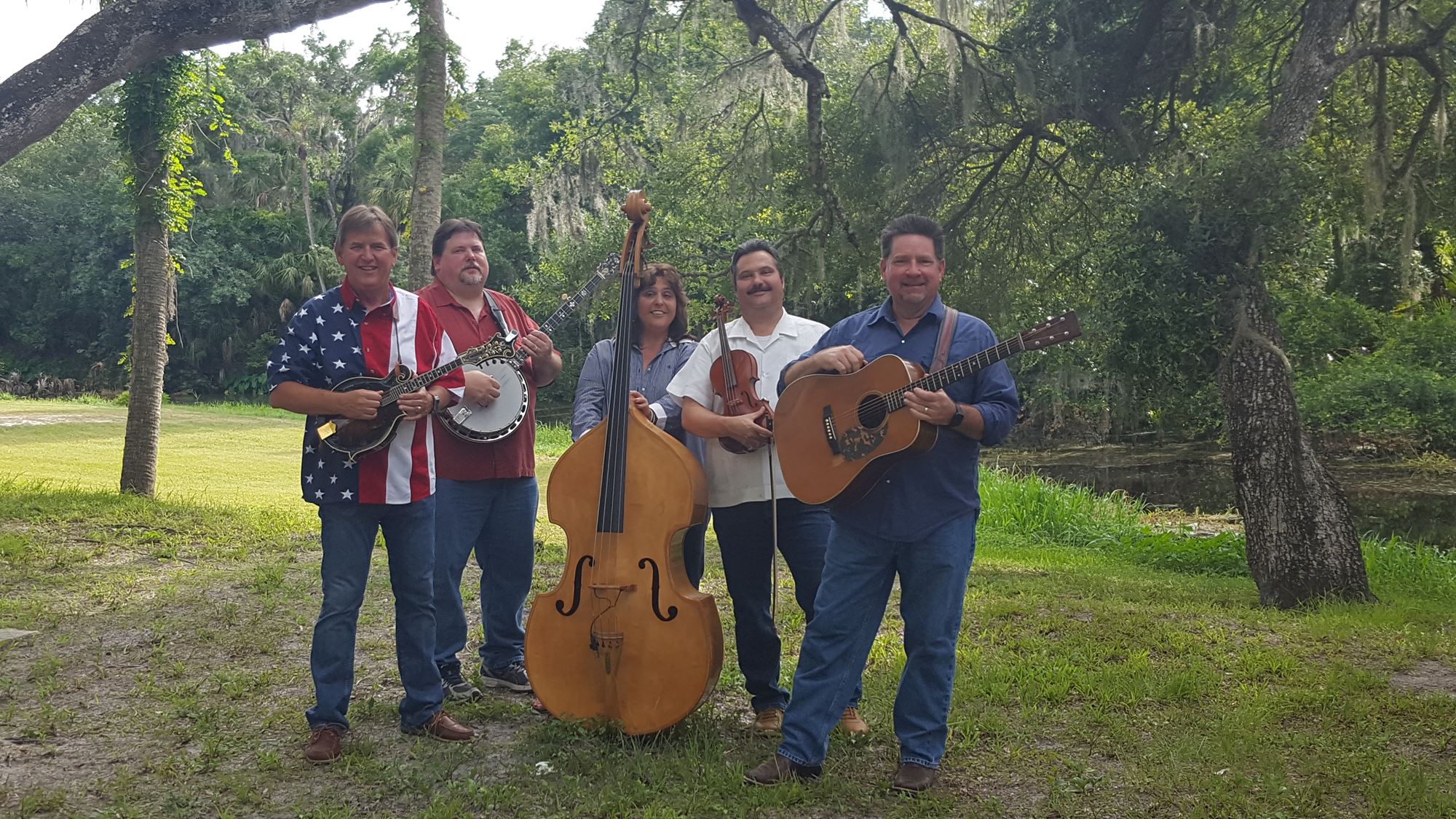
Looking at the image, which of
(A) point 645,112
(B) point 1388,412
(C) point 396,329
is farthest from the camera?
(B) point 1388,412

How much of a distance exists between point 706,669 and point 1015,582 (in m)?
4.86

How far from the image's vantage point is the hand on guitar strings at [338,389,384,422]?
12.8ft

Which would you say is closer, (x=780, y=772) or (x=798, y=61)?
(x=780, y=772)

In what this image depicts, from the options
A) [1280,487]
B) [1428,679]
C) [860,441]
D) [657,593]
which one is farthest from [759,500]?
[1280,487]

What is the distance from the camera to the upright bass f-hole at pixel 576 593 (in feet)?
13.2

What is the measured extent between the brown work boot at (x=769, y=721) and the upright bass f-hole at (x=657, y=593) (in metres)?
0.68

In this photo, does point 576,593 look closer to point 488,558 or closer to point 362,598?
point 362,598

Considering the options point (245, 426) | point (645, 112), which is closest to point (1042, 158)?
point (645, 112)

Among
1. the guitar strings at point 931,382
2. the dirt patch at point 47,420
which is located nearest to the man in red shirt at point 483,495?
the guitar strings at point 931,382

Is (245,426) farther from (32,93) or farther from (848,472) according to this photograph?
(848,472)

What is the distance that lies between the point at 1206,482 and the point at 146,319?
13.9 m

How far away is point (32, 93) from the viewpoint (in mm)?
5727

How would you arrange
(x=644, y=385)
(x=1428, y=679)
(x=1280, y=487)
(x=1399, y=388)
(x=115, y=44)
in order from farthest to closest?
(x=1399, y=388) < (x=1280, y=487) < (x=115, y=44) < (x=1428, y=679) < (x=644, y=385)

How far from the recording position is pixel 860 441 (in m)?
3.61
